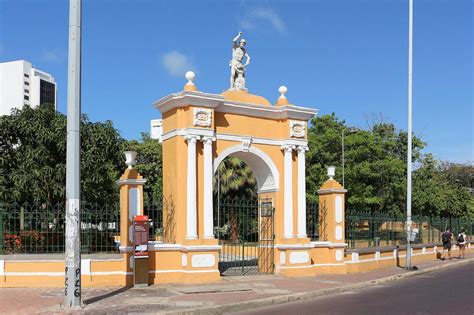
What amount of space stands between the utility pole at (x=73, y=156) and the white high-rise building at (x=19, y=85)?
77.0 meters

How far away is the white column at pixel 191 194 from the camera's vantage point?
52.6 ft

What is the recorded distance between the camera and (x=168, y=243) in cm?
1647

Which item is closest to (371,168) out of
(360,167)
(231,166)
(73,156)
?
(360,167)

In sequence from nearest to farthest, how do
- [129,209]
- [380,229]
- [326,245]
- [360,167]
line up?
[129,209]
[326,245]
[380,229]
[360,167]

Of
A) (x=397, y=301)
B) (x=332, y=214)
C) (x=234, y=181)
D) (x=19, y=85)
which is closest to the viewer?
(x=397, y=301)

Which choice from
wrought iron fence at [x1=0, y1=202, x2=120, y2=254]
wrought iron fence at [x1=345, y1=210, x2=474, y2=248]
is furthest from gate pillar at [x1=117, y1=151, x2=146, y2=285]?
wrought iron fence at [x1=345, y1=210, x2=474, y2=248]

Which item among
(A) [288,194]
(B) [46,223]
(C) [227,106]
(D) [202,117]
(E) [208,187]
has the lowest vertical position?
(B) [46,223]

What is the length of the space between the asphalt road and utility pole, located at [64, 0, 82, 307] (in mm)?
3708

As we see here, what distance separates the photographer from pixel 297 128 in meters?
18.4

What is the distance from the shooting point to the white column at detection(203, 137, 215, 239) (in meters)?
16.4

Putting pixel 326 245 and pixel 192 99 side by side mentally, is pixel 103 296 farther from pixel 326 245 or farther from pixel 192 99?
pixel 326 245

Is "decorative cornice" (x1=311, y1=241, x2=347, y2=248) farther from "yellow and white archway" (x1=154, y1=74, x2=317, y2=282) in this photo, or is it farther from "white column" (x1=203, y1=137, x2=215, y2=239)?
"white column" (x1=203, y1=137, x2=215, y2=239)

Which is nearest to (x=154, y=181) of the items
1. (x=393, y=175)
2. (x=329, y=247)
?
(x=393, y=175)

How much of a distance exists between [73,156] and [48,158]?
1492cm
